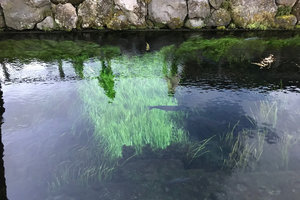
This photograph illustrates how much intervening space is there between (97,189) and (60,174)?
33.4 inches

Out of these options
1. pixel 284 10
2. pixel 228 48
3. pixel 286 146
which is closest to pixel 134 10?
pixel 228 48

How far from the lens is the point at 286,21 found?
→ 44.8 feet

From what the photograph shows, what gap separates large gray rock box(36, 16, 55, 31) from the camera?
1366 cm

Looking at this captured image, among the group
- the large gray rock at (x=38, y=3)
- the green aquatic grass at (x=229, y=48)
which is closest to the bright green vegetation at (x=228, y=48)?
the green aquatic grass at (x=229, y=48)

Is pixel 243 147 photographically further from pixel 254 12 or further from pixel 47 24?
pixel 47 24

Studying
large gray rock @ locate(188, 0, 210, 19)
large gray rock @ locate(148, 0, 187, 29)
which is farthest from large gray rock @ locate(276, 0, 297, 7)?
large gray rock @ locate(148, 0, 187, 29)

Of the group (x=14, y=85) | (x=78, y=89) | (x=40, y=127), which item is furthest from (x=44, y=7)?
(x=40, y=127)

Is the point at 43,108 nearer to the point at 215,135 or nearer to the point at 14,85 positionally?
the point at 14,85

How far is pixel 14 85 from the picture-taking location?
748cm

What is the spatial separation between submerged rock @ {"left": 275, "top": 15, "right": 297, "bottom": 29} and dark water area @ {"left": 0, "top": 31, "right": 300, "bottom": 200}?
457cm

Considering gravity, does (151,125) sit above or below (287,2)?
below

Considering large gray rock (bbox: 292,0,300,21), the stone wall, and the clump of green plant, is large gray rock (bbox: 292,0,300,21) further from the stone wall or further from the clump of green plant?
the clump of green plant

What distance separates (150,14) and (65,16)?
17.5 feet

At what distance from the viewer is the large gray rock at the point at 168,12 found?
44.3ft
